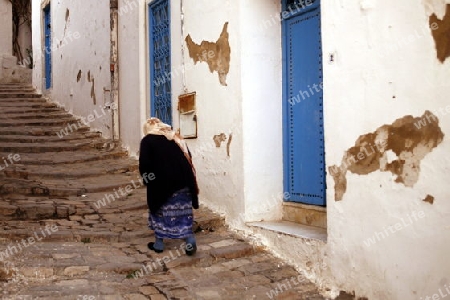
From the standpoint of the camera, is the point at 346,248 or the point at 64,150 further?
the point at 64,150

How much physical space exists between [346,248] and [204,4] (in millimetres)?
3742

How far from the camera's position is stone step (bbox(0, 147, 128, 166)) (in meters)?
8.83

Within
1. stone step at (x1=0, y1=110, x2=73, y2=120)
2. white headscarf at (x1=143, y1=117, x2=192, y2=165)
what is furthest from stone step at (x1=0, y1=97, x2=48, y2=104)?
white headscarf at (x1=143, y1=117, x2=192, y2=165)

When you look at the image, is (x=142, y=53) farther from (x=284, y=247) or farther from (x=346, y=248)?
(x=346, y=248)

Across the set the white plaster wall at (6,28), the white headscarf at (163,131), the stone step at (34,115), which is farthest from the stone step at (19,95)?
the white headscarf at (163,131)

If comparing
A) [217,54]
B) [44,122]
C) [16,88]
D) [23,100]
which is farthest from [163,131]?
[16,88]

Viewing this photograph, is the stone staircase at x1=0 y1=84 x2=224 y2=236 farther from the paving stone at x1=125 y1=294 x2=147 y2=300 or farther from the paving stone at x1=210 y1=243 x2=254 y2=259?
the paving stone at x1=125 y1=294 x2=147 y2=300

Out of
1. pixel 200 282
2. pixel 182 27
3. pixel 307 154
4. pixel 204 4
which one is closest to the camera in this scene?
pixel 200 282

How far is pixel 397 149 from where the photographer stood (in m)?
4.02

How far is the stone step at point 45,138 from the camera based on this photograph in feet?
A: 32.2

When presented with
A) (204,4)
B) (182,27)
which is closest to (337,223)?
(204,4)

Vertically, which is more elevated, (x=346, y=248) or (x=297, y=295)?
(x=346, y=248)

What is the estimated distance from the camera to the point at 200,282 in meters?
4.73

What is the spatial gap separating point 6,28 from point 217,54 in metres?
14.4
